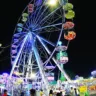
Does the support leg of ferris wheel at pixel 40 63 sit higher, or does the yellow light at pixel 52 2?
the yellow light at pixel 52 2

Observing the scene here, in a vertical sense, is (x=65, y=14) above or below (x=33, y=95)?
above

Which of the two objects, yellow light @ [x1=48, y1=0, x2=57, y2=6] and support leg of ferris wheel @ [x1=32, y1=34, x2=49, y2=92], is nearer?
support leg of ferris wheel @ [x1=32, y1=34, x2=49, y2=92]

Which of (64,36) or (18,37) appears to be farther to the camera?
(18,37)

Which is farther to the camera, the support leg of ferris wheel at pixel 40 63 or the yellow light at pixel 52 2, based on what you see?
the yellow light at pixel 52 2

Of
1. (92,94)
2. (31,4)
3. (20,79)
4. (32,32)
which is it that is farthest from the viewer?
(20,79)

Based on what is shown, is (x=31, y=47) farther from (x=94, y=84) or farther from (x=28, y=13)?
(x=94, y=84)

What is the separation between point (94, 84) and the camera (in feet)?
68.2

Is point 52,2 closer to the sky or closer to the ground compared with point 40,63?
closer to the sky

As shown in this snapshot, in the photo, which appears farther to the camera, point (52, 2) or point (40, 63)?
point (52, 2)

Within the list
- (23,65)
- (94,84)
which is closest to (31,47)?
(23,65)

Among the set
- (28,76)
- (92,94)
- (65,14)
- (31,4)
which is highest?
(31,4)

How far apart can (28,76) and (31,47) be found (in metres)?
6.84

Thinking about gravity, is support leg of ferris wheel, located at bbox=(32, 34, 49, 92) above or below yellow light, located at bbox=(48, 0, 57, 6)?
below

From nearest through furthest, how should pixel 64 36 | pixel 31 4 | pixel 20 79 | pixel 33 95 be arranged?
pixel 33 95, pixel 64 36, pixel 31 4, pixel 20 79
